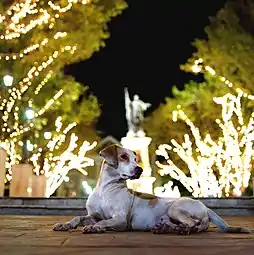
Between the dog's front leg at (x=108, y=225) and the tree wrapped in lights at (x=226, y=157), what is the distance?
1429 centimetres

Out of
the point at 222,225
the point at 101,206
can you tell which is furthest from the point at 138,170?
the point at 222,225

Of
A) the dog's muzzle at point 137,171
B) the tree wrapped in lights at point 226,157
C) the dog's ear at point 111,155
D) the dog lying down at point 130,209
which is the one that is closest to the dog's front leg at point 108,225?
the dog lying down at point 130,209

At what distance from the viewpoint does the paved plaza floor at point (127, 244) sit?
3.86 m

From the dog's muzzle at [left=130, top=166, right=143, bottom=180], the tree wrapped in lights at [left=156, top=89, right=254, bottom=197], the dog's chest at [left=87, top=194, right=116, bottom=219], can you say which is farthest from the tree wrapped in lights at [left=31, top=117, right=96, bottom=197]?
the dog's muzzle at [left=130, top=166, right=143, bottom=180]

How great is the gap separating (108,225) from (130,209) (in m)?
0.27

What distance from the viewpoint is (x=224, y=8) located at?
21.1 metres

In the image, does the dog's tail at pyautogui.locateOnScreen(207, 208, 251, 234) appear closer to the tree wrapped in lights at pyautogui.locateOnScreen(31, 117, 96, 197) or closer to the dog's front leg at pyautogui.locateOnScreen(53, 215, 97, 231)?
the dog's front leg at pyautogui.locateOnScreen(53, 215, 97, 231)

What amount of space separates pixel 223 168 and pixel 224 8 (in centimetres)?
605

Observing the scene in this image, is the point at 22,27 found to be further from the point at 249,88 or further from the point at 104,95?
the point at 104,95

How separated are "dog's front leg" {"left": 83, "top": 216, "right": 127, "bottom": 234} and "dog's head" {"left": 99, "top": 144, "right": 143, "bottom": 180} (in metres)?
0.46

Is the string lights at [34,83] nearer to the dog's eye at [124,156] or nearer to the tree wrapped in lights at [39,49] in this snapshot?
the tree wrapped in lights at [39,49]

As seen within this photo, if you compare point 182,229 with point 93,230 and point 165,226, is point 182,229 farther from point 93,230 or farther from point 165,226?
point 93,230

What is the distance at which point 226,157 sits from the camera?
2034cm

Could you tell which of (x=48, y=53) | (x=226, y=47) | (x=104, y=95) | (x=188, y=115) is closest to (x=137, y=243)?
(x=48, y=53)
